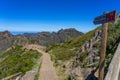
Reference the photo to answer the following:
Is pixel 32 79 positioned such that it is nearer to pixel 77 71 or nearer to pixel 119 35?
pixel 77 71

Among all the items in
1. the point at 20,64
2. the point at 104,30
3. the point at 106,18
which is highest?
the point at 106,18

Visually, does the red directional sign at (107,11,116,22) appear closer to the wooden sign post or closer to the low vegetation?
the wooden sign post

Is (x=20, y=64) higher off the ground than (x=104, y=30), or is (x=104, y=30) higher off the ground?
(x=104, y=30)

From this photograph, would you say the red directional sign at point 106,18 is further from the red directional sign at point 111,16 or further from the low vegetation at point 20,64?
the low vegetation at point 20,64

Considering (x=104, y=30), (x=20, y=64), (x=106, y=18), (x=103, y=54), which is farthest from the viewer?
(x=20, y=64)

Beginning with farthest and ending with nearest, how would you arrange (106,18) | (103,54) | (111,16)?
1. (103,54)
2. (106,18)
3. (111,16)

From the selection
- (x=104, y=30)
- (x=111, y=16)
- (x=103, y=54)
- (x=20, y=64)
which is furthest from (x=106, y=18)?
(x=20, y=64)

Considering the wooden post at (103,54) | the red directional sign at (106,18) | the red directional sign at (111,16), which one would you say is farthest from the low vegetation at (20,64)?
the red directional sign at (111,16)

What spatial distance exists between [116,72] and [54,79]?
13341 mm

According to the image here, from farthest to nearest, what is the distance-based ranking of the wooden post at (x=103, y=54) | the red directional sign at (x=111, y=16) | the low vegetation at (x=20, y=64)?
the low vegetation at (x=20, y=64) < the wooden post at (x=103, y=54) < the red directional sign at (x=111, y=16)

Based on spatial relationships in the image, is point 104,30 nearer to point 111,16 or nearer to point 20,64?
point 111,16

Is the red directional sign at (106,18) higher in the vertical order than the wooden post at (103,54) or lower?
higher

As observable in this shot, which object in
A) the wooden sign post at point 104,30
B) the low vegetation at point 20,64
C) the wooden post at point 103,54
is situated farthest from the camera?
the low vegetation at point 20,64

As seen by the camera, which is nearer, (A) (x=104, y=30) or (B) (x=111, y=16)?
(B) (x=111, y=16)
